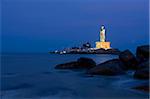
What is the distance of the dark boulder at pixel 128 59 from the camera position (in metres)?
24.2

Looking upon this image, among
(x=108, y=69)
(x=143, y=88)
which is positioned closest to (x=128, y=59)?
(x=108, y=69)

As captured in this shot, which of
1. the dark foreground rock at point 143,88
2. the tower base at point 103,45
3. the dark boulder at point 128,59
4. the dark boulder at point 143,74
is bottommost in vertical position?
the dark foreground rock at point 143,88

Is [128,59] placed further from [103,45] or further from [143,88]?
[103,45]

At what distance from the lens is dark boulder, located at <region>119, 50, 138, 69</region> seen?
2423 centimetres

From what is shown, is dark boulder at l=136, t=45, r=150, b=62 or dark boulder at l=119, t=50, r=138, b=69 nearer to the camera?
dark boulder at l=136, t=45, r=150, b=62

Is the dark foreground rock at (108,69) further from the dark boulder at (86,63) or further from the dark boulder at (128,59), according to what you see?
the dark boulder at (86,63)

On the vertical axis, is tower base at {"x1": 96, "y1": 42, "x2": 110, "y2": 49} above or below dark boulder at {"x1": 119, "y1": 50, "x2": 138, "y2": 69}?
above

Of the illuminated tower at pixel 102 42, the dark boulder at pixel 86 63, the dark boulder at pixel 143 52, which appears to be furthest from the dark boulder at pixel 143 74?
the illuminated tower at pixel 102 42

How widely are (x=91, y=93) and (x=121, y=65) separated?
949 cm

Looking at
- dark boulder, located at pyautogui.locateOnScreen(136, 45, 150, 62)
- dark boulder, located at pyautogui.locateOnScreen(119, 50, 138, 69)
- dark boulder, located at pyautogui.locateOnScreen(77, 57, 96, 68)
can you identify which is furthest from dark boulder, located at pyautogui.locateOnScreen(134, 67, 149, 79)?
dark boulder, located at pyautogui.locateOnScreen(77, 57, 96, 68)

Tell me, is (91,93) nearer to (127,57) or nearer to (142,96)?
(142,96)

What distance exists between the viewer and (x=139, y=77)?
57.4ft

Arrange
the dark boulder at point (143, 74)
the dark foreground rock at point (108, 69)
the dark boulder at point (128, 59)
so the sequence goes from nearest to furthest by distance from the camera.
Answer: the dark boulder at point (143, 74) < the dark foreground rock at point (108, 69) < the dark boulder at point (128, 59)

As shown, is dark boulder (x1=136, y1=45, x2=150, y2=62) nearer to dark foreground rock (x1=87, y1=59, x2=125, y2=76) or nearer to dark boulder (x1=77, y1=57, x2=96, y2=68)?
dark foreground rock (x1=87, y1=59, x2=125, y2=76)
